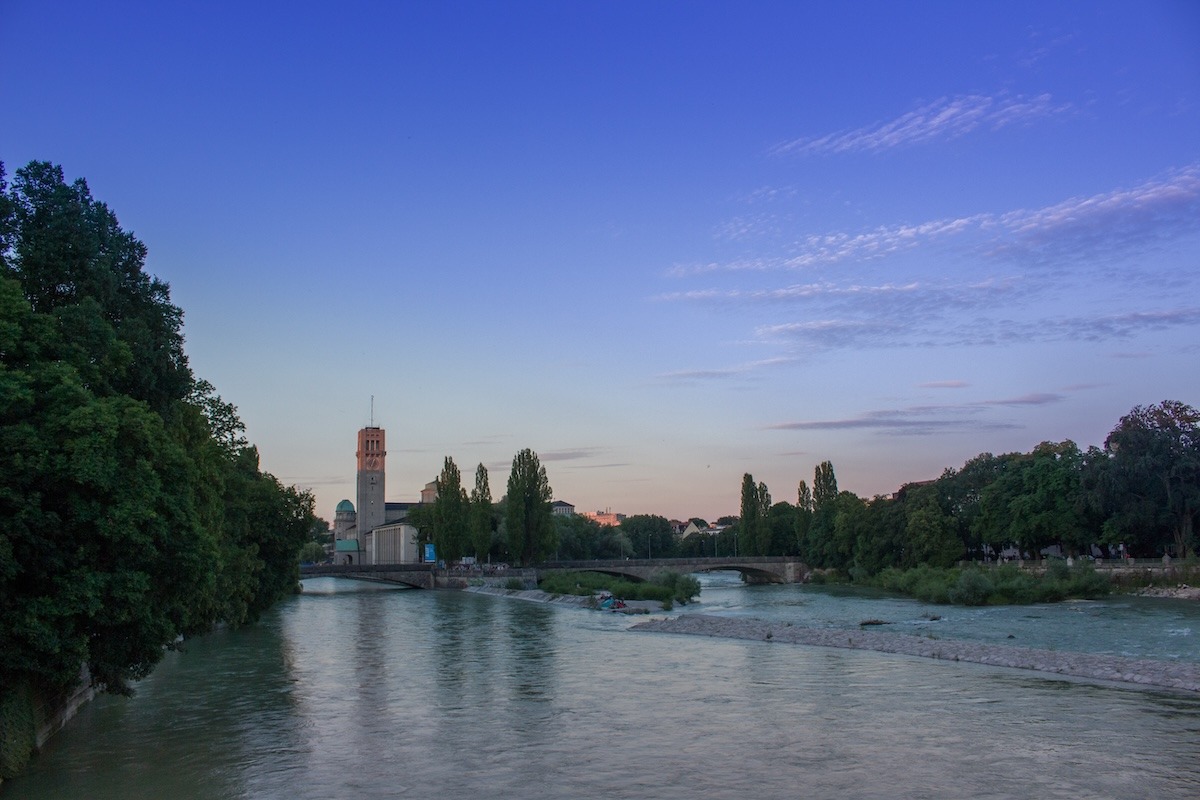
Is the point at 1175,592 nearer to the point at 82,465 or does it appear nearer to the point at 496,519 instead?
the point at 82,465

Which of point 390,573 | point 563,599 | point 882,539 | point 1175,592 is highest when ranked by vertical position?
point 882,539

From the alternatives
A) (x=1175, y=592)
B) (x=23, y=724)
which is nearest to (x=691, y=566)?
(x=1175, y=592)

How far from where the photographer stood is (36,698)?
21.0m

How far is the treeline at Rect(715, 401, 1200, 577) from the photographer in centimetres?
6669

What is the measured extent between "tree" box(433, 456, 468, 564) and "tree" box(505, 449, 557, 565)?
855 cm

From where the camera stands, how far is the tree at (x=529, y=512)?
10406 cm

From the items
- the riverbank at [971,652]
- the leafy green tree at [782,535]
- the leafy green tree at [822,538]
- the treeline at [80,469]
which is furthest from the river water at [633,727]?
the leafy green tree at [782,535]

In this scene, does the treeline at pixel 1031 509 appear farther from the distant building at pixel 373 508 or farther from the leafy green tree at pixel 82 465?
the distant building at pixel 373 508

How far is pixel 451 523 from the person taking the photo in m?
111

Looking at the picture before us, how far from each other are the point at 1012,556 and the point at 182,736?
8266 centimetres

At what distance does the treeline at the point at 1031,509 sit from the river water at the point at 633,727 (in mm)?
27410

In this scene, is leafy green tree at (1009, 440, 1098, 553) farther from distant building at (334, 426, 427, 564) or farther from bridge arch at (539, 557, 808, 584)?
distant building at (334, 426, 427, 564)

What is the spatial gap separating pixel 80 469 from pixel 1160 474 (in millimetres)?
68536

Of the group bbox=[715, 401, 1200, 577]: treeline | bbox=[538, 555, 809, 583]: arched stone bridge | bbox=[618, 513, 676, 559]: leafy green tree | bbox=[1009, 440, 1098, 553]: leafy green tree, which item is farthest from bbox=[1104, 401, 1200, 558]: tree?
bbox=[618, 513, 676, 559]: leafy green tree
